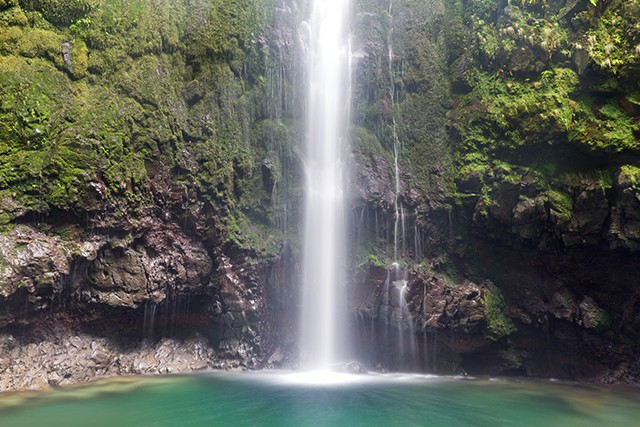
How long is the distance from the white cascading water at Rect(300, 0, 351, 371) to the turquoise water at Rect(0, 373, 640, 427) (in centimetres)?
211

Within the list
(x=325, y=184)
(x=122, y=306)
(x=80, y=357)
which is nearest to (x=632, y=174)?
(x=325, y=184)

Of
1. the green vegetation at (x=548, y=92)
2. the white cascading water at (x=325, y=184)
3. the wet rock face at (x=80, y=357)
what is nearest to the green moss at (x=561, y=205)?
the green vegetation at (x=548, y=92)

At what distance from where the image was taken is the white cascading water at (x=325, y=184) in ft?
52.8

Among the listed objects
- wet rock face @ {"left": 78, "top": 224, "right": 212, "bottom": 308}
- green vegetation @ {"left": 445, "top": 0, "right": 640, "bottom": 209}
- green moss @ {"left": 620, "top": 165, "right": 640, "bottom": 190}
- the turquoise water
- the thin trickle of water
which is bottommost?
the turquoise water

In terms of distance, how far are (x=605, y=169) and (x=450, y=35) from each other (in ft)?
27.7

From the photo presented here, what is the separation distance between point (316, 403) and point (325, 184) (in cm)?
852

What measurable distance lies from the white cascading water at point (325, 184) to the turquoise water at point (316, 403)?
2.11m

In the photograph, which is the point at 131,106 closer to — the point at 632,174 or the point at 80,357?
the point at 80,357

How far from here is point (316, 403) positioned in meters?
11.2

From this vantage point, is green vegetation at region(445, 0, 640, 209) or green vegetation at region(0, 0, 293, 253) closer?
green vegetation at region(0, 0, 293, 253)

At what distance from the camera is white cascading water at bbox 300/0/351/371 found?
16097mm

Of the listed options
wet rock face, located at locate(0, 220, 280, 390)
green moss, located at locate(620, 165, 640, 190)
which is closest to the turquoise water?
wet rock face, located at locate(0, 220, 280, 390)

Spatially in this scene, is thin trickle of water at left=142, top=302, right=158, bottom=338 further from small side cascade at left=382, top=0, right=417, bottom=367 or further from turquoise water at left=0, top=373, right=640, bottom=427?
small side cascade at left=382, top=0, right=417, bottom=367

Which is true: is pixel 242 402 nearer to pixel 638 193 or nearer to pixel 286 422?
pixel 286 422
